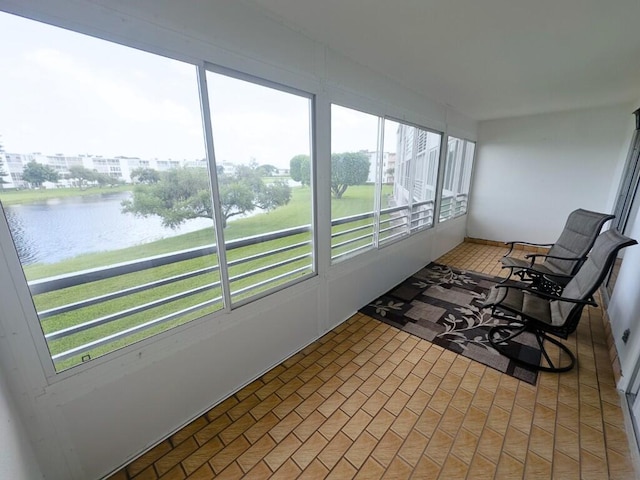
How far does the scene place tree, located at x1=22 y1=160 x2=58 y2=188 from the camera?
3.20 feet

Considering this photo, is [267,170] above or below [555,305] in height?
above

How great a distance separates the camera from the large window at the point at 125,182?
98cm

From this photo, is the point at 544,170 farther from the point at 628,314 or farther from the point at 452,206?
the point at 628,314

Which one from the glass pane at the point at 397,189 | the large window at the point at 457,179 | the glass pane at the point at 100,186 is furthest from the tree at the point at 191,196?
the large window at the point at 457,179

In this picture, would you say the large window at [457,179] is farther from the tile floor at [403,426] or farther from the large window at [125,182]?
the large window at [125,182]

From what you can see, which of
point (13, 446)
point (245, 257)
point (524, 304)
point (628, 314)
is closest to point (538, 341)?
point (524, 304)

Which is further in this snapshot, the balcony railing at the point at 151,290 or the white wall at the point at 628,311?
the white wall at the point at 628,311

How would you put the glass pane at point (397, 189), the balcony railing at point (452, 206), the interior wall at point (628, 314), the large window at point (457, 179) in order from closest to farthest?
the interior wall at point (628, 314) < the glass pane at point (397, 189) < the balcony railing at point (452, 206) < the large window at point (457, 179)

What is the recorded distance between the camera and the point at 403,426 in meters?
1.52

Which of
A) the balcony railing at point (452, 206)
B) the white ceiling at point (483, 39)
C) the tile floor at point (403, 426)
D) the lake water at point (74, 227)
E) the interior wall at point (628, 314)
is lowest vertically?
the tile floor at point (403, 426)

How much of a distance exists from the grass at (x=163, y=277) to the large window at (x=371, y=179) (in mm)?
504

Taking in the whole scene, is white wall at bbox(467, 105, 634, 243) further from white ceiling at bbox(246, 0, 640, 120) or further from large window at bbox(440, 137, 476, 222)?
white ceiling at bbox(246, 0, 640, 120)

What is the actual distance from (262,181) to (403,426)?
1747 mm

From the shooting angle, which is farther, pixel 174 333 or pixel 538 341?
pixel 538 341
